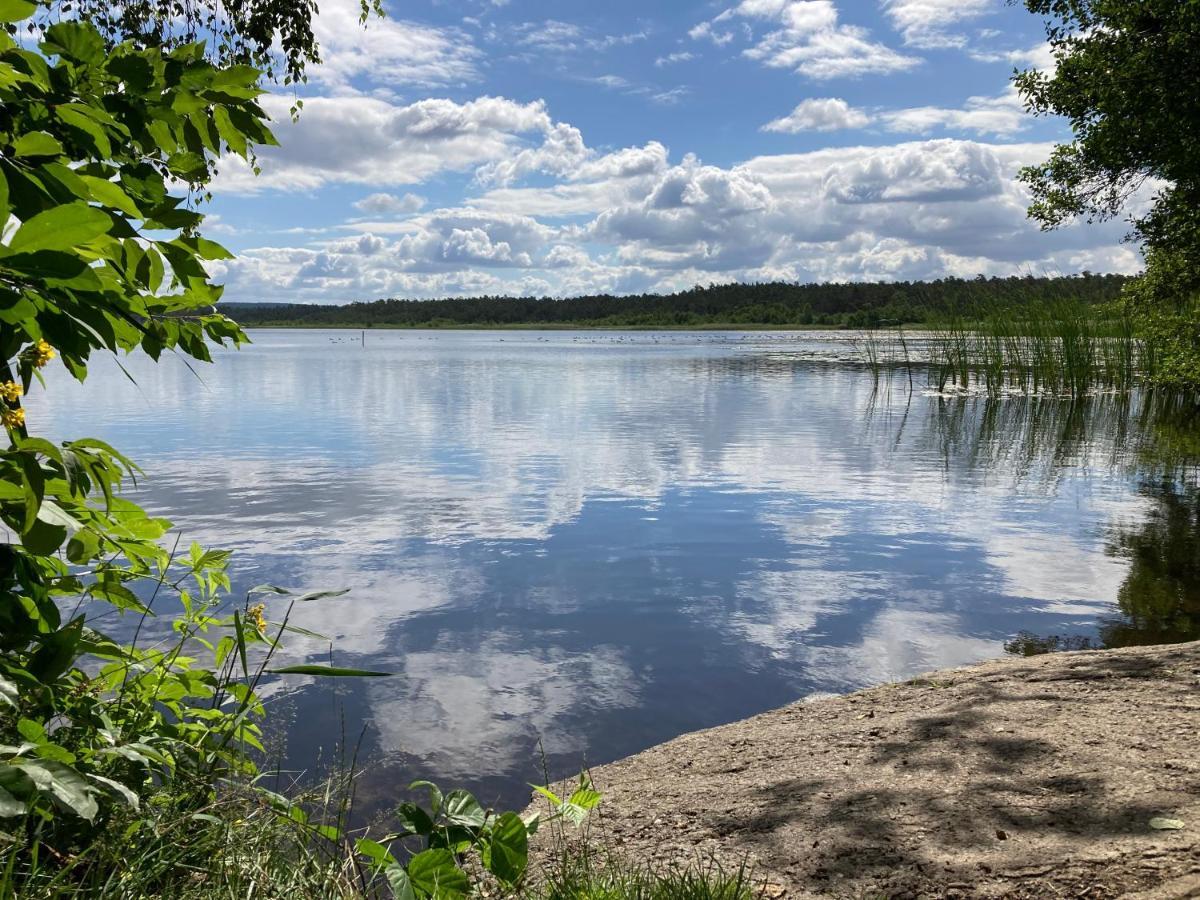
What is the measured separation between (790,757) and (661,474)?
10.5m

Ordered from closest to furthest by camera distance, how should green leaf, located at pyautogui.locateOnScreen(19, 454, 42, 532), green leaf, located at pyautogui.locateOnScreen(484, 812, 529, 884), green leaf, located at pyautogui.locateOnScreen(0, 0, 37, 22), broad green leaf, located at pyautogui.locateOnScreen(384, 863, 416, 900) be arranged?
green leaf, located at pyautogui.locateOnScreen(0, 0, 37, 22)
green leaf, located at pyautogui.locateOnScreen(19, 454, 42, 532)
broad green leaf, located at pyautogui.locateOnScreen(384, 863, 416, 900)
green leaf, located at pyautogui.locateOnScreen(484, 812, 529, 884)

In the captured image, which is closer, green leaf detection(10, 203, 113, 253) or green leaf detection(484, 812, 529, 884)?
green leaf detection(10, 203, 113, 253)

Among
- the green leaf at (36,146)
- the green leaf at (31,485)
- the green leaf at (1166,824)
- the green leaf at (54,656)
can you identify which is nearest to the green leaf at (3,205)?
the green leaf at (36,146)

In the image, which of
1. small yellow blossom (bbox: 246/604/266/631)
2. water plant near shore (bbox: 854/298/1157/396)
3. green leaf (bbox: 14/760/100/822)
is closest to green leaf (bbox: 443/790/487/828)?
small yellow blossom (bbox: 246/604/266/631)

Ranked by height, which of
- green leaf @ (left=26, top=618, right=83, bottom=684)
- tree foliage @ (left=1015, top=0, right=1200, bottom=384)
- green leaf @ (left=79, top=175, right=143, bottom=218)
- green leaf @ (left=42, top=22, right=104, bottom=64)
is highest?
tree foliage @ (left=1015, top=0, right=1200, bottom=384)

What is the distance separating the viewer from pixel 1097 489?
14.1 metres

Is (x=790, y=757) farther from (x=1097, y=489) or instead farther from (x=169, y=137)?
(x=1097, y=489)

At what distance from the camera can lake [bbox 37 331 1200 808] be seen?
6352 mm

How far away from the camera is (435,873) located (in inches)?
106

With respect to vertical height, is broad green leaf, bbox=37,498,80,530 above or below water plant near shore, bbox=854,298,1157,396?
below

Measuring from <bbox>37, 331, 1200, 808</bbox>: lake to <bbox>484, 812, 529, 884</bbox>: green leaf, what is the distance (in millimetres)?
1312

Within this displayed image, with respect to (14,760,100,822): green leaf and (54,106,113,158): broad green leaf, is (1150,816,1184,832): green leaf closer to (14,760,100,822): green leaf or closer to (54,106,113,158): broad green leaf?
(14,760,100,822): green leaf

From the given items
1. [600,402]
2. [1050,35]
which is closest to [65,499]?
[1050,35]

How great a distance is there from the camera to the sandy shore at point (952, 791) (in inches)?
128
